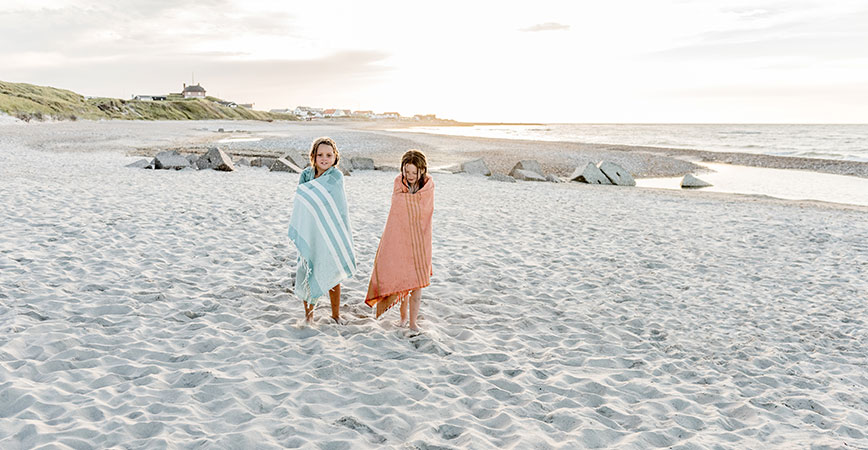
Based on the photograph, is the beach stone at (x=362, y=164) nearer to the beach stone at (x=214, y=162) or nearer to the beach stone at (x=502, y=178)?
the beach stone at (x=502, y=178)

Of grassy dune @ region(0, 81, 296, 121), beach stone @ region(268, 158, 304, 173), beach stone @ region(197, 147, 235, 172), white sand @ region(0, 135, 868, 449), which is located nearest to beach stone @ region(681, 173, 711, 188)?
white sand @ region(0, 135, 868, 449)

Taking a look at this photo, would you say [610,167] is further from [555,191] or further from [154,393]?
[154,393]

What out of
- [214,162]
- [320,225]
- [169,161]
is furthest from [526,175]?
[320,225]

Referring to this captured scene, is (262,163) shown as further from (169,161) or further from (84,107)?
(84,107)

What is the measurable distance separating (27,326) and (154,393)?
2019mm

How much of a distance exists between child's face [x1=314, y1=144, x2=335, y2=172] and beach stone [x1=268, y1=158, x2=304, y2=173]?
44.5 ft

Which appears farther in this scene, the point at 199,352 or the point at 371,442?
the point at 199,352

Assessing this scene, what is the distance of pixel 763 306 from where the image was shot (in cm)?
683

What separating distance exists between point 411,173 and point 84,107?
90.3 metres

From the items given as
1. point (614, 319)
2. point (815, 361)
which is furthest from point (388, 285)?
point (815, 361)

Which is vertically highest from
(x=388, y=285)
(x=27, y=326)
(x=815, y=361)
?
(x=388, y=285)

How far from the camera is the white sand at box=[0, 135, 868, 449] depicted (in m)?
3.81

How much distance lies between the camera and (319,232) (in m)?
5.20

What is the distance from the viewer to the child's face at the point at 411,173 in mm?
5051
